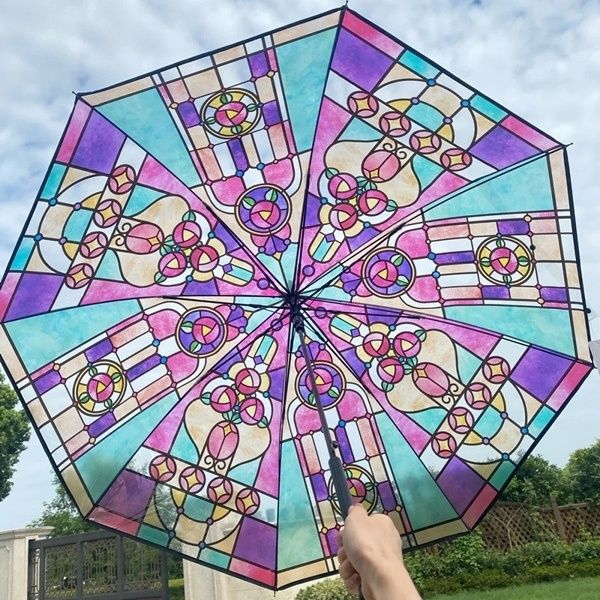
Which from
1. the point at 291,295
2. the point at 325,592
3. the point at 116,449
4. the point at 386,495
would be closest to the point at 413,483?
the point at 386,495

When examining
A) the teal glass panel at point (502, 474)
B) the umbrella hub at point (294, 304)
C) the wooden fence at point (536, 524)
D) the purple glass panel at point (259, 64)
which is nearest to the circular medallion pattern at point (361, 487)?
the teal glass panel at point (502, 474)

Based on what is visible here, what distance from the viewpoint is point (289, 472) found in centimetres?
278

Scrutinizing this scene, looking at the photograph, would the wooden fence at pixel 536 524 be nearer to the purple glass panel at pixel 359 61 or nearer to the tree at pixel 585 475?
the tree at pixel 585 475

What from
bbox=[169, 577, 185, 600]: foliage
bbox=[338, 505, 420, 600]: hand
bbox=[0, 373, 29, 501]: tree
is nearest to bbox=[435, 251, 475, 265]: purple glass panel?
bbox=[338, 505, 420, 600]: hand

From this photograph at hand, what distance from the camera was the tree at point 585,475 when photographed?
11.2m

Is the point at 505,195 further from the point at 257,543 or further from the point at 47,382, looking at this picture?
the point at 47,382

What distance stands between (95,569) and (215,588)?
7.02 ft

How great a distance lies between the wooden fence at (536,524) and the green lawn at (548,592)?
121 cm

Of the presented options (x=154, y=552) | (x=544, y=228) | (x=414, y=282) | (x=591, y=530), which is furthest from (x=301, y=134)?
(x=591, y=530)

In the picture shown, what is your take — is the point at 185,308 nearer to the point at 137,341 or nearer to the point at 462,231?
the point at 137,341

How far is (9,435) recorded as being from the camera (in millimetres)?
16000

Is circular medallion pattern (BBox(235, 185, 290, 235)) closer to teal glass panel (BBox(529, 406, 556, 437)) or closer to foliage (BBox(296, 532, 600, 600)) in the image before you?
teal glass panel (BBox(529, 406, 556, 437))

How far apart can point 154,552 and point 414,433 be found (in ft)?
23.5

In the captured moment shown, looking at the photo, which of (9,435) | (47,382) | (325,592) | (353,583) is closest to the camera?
(353,583)
